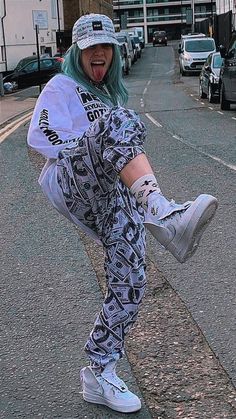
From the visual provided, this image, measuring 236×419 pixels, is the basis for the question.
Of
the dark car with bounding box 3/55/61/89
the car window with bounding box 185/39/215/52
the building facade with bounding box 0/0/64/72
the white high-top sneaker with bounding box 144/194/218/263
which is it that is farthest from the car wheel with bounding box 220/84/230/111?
the car window with bounding box 185/39/215/52

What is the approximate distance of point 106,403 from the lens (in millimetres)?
2957

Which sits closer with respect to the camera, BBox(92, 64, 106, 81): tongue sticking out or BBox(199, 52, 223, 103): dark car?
BBox(92, 64, 106, 81): tongue sticking out

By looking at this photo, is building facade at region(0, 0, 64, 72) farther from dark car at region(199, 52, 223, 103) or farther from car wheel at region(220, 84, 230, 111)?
car wheel at region(220, 84, 230, 111)

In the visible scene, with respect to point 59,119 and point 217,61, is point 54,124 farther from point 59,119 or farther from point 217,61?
point 217,61

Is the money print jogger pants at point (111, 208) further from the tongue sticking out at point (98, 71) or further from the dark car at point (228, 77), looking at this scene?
the dark car at point (228, 77)

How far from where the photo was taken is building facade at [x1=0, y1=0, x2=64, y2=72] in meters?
37.0

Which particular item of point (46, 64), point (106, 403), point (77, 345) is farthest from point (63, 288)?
point (46, 64)

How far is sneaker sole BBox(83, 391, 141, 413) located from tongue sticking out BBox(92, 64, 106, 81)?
4.66 feet

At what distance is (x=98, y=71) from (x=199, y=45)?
34371 millimetres

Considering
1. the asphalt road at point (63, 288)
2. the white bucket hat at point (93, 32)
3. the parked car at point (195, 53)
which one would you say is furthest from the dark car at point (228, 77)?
the parked car at point (195, 53)

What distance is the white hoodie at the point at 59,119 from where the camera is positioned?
2656mm

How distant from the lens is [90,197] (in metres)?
2.66

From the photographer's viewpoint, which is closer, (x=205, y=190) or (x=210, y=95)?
(x=205, y=190)

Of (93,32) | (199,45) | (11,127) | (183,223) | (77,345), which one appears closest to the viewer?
(183,223)
